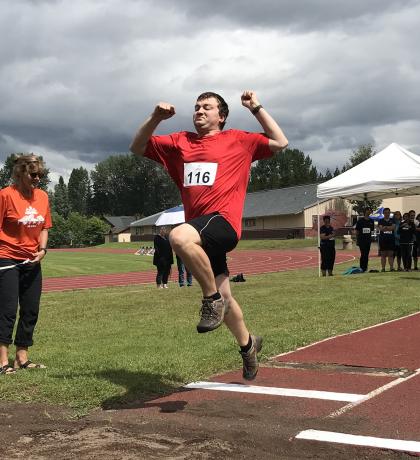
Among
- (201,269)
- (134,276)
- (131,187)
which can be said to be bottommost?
(134,276)

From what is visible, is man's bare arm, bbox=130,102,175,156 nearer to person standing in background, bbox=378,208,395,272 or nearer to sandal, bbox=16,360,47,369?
sandal, bbox=16,360,47,369

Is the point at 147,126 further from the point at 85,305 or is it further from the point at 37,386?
the point at 85,305

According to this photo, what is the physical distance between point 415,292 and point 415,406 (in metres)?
7.86

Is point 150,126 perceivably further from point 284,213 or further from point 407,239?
point 284,213

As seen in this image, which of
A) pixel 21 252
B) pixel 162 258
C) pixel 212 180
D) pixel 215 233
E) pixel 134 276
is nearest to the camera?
pixel 215 233

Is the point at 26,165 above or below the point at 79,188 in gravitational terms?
below

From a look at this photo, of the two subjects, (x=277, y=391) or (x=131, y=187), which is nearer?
(x=277, y=391)

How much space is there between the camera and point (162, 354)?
6121 millimetres

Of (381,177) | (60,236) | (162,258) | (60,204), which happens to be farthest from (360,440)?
(60,204)

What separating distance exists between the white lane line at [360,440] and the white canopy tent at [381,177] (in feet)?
45.7

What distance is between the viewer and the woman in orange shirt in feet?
18.1

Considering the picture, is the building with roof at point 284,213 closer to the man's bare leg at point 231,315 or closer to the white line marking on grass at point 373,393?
the white line marking on grass at point 373,393

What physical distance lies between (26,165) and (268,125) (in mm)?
2550

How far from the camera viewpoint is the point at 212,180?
432 centimetres
